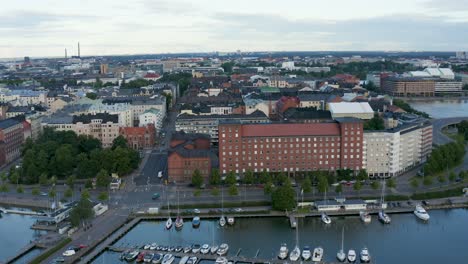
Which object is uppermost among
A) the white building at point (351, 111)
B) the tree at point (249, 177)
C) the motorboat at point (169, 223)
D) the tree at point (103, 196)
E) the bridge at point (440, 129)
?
the white building at point (351, 111)

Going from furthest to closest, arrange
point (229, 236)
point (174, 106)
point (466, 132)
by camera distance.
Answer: point (174, 106) < point (466, 132) < point (229, 236)

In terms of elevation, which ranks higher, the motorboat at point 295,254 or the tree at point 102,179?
the tree at point 102,179

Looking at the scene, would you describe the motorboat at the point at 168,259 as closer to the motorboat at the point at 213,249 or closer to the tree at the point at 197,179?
the motorboat at the point at 213,249

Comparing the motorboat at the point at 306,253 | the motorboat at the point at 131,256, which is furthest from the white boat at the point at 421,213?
the motorboat at the point at 131,256

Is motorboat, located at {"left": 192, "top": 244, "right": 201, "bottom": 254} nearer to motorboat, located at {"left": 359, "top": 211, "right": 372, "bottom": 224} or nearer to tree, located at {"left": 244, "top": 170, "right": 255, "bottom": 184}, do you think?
tree, located at {"left": 244, "top": 170, "right": 255, "bottom": 184}

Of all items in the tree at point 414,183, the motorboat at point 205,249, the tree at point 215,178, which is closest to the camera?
the motorboat at point 205,249

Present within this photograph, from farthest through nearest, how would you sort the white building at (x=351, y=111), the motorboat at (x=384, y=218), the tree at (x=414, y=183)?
the white building at (x=351, y=111), the tree at (x=414, y=183), the motorboat at (x=384, y=218)

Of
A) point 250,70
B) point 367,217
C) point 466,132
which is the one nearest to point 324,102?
point 466,132

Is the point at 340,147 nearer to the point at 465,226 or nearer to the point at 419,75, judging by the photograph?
the point at 465,226
